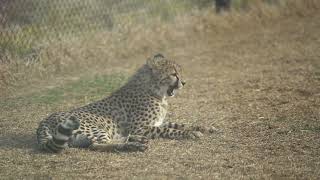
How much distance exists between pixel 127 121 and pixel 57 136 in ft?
3.34

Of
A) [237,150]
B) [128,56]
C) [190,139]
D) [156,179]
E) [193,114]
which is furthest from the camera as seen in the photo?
[128,56]

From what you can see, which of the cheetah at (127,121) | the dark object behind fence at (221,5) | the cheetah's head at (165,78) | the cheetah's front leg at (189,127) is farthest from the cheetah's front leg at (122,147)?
the dark object behind fence at (221,5)

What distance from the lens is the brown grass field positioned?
4840 mm

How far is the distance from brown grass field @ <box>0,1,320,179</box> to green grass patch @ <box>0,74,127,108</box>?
1 centimetres

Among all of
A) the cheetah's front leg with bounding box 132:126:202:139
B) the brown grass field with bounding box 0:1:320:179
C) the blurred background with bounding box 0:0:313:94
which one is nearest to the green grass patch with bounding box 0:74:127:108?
the brown grass field with bounding box 0:1:320:179

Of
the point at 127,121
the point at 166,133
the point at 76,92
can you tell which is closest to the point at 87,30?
the point at 76,92

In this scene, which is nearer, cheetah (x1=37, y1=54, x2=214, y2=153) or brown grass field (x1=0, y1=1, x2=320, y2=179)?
brown grass field (x1=0, y1=1, x2=320, y2=179)

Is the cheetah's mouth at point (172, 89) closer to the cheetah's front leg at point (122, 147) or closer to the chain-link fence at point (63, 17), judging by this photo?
the cheetah's front leg at point (122, 147)

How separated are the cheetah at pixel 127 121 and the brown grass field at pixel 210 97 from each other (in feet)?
0.38

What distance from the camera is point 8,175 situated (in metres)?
4.72

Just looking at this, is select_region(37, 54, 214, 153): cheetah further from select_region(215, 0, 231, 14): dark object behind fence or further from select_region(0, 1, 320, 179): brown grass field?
select_region(215, 0, 231, 14): dark object behind fence

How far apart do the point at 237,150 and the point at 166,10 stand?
6166 millimetres

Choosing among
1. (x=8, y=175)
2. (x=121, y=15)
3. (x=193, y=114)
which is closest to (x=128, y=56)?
(x=121, y=15)

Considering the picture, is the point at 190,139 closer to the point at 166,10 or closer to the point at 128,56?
the point at 128,56
